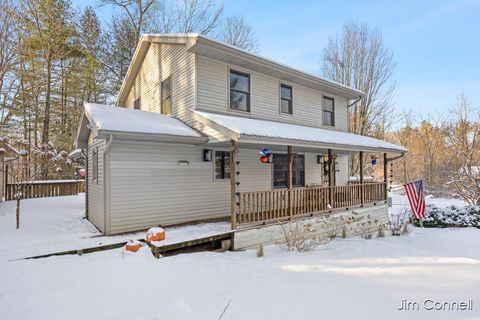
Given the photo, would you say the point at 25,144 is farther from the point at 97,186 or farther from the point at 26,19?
the point at 26,19

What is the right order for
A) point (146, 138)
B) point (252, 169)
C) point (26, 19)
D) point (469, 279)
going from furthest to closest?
1. point (26, 19)
2. point (252, 169)
3. point (146, 138)
4. point (469, 279)

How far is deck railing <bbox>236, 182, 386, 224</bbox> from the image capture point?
24.7ft

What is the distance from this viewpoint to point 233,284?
14.8ft

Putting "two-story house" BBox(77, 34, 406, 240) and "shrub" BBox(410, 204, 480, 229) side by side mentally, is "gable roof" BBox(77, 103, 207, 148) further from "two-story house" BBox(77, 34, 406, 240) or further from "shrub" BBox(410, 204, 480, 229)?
"shrub" BBox(410, 204, 480, 229)

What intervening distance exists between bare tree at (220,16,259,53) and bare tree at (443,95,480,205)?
16.4 metres

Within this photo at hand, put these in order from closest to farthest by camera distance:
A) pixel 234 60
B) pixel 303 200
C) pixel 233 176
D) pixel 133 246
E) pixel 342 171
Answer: pixel 133 246
pixel 233 176
pixel 303 200
pixel 234 60
pixel 342 171

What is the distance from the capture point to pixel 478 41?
16891mm

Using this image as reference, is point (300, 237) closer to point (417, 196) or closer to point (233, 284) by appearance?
point (233, 284)

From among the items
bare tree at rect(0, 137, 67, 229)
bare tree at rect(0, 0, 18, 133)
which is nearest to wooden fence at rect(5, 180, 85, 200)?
bare tree at rect(0, 137, 67, 229)

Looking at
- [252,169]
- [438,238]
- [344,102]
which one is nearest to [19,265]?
[252,169]

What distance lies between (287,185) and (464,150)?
43.8 ft

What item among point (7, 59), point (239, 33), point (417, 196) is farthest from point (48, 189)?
point (239, 33)

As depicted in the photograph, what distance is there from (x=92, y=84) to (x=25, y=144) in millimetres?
11243

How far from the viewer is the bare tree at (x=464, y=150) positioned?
13.8 metres
